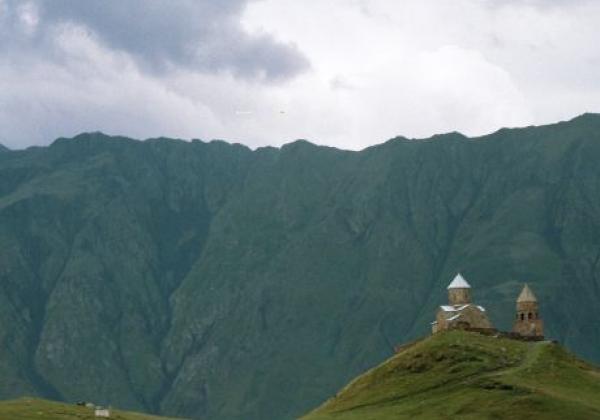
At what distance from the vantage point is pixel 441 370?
157250mm

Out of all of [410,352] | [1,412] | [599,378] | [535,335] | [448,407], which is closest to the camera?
[1,412]

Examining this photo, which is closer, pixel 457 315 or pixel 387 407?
pixel 387 407

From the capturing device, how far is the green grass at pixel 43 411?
134500mm

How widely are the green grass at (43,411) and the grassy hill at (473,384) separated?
25292 millimetres

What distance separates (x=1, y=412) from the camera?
5325 inches

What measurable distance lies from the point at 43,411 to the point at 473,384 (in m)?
47.1

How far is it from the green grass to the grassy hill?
25.3 m

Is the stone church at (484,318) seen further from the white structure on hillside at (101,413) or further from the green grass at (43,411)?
the white structure on hillside at (101,413)

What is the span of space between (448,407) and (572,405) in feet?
43.7

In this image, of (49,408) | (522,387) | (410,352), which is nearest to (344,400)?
(410,352)

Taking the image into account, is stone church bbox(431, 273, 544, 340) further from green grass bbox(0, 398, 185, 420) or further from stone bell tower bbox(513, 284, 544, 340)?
green grass bbox(0, 398, 185, 420)

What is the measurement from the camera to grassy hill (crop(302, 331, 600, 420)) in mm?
140125

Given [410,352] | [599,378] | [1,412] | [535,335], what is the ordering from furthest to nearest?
[535,335] < [410,352] < [599,378] < [1,412]

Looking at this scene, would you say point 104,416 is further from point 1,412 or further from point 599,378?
point 599,378
